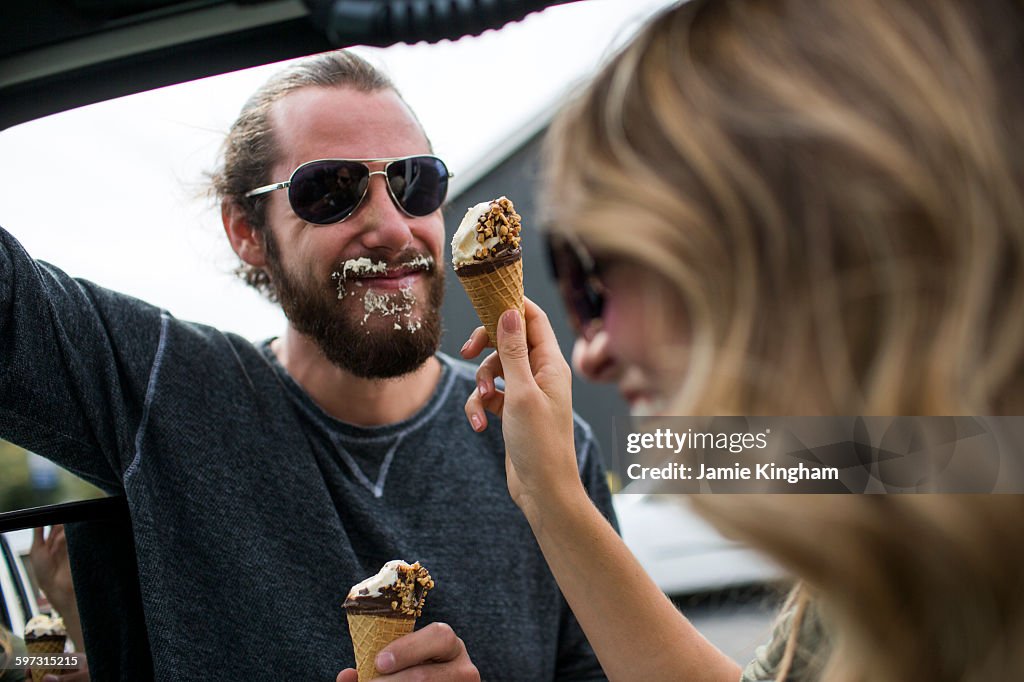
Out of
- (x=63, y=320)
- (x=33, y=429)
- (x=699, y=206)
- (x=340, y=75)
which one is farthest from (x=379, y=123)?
(x=699, y=206)

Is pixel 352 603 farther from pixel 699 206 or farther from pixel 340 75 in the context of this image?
pixel 340 75

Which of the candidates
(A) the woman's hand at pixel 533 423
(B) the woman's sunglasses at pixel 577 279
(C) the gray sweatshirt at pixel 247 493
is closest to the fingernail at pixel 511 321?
(A) the woman's hand at pixel 533 423

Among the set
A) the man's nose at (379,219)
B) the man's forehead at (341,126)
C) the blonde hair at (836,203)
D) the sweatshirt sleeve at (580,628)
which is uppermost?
the man's forehead at (341,126)

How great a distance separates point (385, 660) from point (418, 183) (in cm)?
122

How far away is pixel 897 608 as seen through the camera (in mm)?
938

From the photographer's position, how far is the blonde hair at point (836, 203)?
2.80ft

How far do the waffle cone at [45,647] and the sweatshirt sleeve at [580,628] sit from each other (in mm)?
1265

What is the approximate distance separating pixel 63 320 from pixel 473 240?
0.95 meters

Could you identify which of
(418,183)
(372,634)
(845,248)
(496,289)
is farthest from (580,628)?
(845,248)

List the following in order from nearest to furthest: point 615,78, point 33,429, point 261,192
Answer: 1. point 615,78
2. point 33,429
3. point 261,192

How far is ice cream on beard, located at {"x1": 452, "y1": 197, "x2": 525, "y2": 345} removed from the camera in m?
1.84

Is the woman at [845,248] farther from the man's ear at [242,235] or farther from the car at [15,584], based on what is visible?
the man's ear at [242,235]

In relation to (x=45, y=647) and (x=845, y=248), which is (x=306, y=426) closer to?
(x=45, y=647)

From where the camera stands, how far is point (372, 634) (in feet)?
6.07
